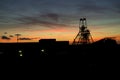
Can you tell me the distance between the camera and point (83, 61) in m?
32.4

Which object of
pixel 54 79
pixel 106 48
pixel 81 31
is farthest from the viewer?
pixel 81 31

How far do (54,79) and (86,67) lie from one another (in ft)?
26.4

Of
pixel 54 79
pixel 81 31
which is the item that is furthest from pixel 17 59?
pixel 81 31

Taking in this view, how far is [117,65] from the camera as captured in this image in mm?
28516

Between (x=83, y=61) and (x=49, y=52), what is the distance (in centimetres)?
1043

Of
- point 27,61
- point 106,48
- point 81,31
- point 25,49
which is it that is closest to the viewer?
point 106,48

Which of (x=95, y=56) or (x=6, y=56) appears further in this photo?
(x=6, y=56)

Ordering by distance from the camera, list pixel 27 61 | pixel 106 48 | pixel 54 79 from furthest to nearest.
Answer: pixel 27 61
pixel 106 48
pixel 54 79

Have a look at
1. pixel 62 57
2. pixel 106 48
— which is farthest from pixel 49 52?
pixel 106 48

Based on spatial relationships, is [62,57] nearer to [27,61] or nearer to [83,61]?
[83,61]

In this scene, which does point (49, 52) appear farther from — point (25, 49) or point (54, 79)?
point (54, 79)

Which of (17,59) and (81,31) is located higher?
(81,31)

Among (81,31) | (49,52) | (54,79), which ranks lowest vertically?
(54,79)

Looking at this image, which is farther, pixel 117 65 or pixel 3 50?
pixel 3 50
